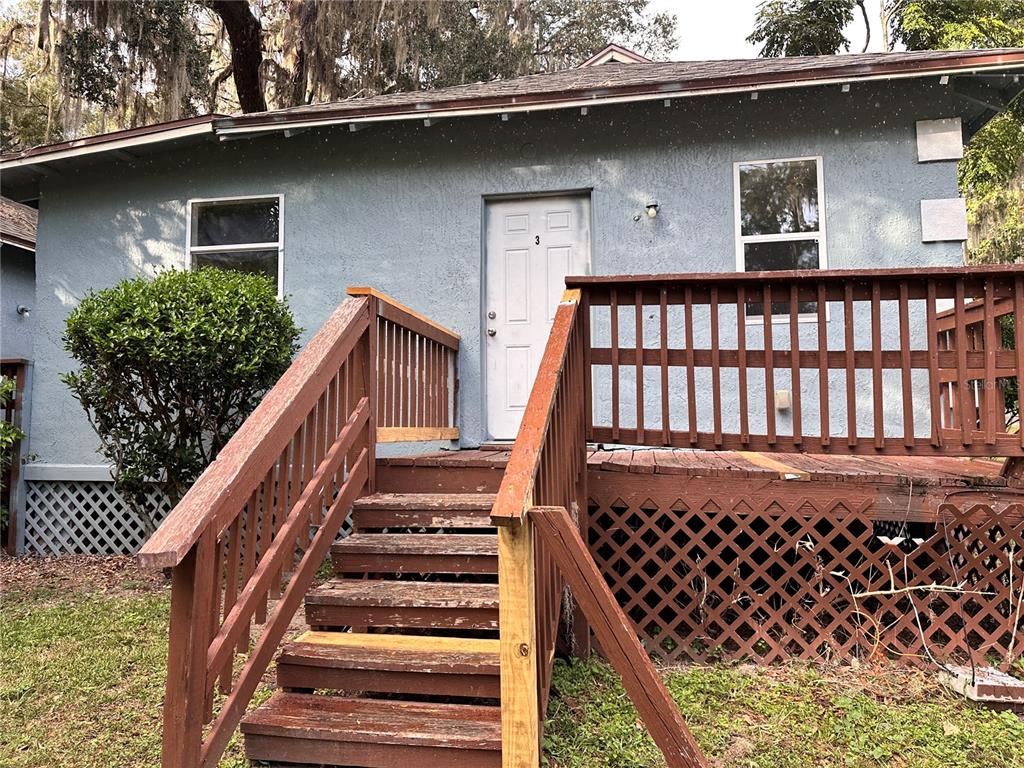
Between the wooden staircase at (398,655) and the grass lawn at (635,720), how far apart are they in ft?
1.07

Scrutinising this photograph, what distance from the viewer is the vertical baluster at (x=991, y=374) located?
122 inches

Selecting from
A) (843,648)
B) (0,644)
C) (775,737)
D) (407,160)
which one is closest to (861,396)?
(843,648)

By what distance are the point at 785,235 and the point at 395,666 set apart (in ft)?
14.6

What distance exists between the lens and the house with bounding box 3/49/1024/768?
2.29m

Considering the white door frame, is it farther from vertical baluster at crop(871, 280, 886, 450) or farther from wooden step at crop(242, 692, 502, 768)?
wooden step at crop(242, 692, 502, 768)

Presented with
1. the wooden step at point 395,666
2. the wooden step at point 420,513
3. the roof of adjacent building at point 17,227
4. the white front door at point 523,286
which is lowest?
the wooden step at point 395,666

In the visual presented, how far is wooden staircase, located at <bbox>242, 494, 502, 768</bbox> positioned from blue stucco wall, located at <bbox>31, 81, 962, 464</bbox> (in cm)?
236

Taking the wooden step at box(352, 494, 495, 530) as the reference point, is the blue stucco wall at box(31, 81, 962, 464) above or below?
above

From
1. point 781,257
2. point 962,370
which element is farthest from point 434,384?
point 962,370

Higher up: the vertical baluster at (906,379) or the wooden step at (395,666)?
the vertical baluster at (906,379)

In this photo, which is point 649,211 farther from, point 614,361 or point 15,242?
point 15,242

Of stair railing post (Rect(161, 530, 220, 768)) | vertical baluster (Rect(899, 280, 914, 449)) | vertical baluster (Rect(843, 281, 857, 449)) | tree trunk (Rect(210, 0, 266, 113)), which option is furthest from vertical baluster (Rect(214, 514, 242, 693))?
tree trunk (Rect(210, 0, 266, 113))

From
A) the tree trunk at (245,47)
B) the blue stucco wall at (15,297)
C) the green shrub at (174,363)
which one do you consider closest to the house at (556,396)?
the green shrub at (174,363)

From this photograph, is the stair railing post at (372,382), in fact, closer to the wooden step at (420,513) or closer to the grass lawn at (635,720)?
the wooden step at (420,513)
